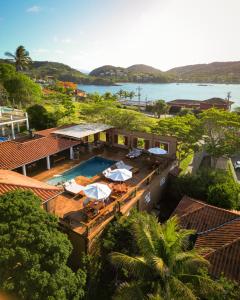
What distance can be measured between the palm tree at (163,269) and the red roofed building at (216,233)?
1.61 metres

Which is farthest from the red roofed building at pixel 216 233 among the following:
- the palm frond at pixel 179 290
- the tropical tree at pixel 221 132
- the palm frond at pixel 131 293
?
the tropical tree at pixel 221 132

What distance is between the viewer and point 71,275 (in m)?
10.7

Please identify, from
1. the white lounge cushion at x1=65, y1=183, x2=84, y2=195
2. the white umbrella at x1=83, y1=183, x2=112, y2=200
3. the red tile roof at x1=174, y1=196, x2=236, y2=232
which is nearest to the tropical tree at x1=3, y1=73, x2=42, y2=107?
the white lounge cushion at x1=65, y1=183, x2=84, y2=195

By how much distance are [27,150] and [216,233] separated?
54.1 feet

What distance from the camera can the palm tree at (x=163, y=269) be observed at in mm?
9836

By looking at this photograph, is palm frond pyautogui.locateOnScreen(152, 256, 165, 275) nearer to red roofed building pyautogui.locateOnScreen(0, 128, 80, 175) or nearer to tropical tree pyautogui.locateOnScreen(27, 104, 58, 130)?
red roofed building pyautogui.locateOnScreen(0, 128, 80, 175)

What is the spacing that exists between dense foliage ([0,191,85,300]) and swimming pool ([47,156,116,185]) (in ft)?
34.1

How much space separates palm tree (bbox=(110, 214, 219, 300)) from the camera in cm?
984

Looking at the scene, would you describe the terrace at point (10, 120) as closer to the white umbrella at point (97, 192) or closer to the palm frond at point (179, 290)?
the white umbrella at point (97, 192)

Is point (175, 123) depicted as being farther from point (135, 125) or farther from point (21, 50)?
point (21, 50)

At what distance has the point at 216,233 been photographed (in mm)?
15305

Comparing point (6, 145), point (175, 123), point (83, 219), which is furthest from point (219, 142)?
point (6, 145)

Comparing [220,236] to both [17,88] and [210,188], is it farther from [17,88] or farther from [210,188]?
[17,88]

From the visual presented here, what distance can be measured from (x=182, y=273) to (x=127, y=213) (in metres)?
6.43
